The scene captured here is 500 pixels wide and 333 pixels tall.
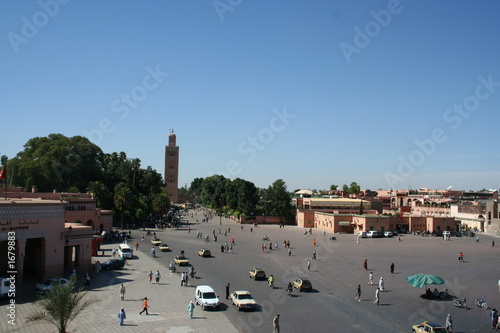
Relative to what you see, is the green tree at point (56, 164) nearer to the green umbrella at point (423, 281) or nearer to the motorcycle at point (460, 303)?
the green umbrella at point (423, 281)

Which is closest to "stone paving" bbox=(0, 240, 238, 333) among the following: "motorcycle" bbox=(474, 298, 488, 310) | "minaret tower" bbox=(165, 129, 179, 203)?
"motorcycle" bbox=(474, 298, 488, 310)

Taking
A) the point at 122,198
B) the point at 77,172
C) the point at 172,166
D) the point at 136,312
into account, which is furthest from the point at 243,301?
the point at 172,166

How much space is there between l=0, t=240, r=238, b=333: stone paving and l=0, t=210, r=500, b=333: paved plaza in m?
0.05

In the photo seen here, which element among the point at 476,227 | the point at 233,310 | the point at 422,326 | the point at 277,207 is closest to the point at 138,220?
the point at 277,207

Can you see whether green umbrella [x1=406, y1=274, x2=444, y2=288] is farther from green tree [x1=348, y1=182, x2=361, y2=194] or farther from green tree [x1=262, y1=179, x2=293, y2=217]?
green tree [x1=348, y1=182, x2=361, y2=194]

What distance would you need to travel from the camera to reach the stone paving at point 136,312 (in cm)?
1844


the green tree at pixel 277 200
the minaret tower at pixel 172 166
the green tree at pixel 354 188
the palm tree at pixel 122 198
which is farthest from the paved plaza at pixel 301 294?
the green tree at pixel 354 188

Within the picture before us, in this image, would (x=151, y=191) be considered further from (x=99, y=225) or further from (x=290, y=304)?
(x=290, y=304)

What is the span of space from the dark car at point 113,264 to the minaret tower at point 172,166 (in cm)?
11232

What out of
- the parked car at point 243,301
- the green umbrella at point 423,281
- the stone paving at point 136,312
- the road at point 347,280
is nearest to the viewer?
the stone paving at point 136,312

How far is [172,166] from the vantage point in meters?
144

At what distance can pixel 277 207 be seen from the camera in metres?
83.1

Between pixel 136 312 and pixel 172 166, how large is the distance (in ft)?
412

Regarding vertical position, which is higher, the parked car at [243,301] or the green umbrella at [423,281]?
the green umbrella at [423,281]
